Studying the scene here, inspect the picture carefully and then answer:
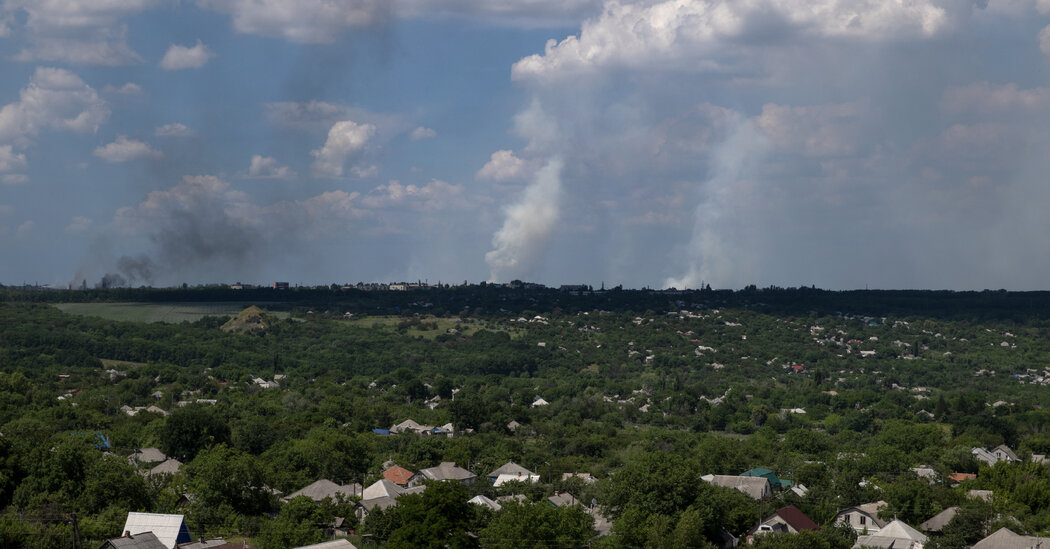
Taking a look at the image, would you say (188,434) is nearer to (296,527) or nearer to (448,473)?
(448,473)

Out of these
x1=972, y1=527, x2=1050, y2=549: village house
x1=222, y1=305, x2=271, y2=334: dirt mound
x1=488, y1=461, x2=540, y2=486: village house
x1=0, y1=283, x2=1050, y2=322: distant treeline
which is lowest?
x1=488, y1=461, x2=540, y2=486: village house

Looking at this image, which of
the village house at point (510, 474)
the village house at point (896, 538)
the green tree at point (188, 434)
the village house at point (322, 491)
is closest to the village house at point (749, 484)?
the village house at point (896, 538)

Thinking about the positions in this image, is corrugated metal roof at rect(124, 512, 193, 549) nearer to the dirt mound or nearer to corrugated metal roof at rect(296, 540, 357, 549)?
corrugated metal roof at rect(296, 540, 357, 549)

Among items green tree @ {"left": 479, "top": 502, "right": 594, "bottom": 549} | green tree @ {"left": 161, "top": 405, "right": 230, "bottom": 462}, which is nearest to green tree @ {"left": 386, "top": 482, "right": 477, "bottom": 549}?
green tree @ {"left": 479, "top": 502, "right": 594, "bottom": 549}

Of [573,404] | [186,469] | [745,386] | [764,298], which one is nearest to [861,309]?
[764,298]

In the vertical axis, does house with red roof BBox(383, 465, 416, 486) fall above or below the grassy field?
below
